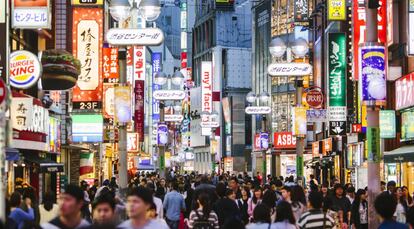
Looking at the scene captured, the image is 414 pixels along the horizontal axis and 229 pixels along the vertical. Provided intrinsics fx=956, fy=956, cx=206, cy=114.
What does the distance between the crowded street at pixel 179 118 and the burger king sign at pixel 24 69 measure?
3 centimetres

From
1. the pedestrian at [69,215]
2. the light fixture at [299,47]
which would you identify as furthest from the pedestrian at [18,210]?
the light fixture at [299,47]

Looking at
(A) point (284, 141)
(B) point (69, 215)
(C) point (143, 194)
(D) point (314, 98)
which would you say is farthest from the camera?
(A) point (284, 141)

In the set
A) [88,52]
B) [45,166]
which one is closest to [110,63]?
[88,52]

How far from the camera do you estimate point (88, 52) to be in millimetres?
36562

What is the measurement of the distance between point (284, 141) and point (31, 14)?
39.8 meters

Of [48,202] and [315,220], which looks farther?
[48,202]

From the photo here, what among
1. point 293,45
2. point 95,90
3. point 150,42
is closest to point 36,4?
point 150,42

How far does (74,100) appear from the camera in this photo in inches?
1423

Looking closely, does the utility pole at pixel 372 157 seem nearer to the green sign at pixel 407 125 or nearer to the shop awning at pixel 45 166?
the shop awning at pixel 45 166

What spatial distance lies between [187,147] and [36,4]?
96463 millimetres

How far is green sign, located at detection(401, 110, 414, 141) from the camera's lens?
3266 cm

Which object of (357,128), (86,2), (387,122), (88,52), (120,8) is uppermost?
(86,2)

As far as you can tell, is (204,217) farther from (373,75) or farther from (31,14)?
(31,14)

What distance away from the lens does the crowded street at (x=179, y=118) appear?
1377 centimetres
